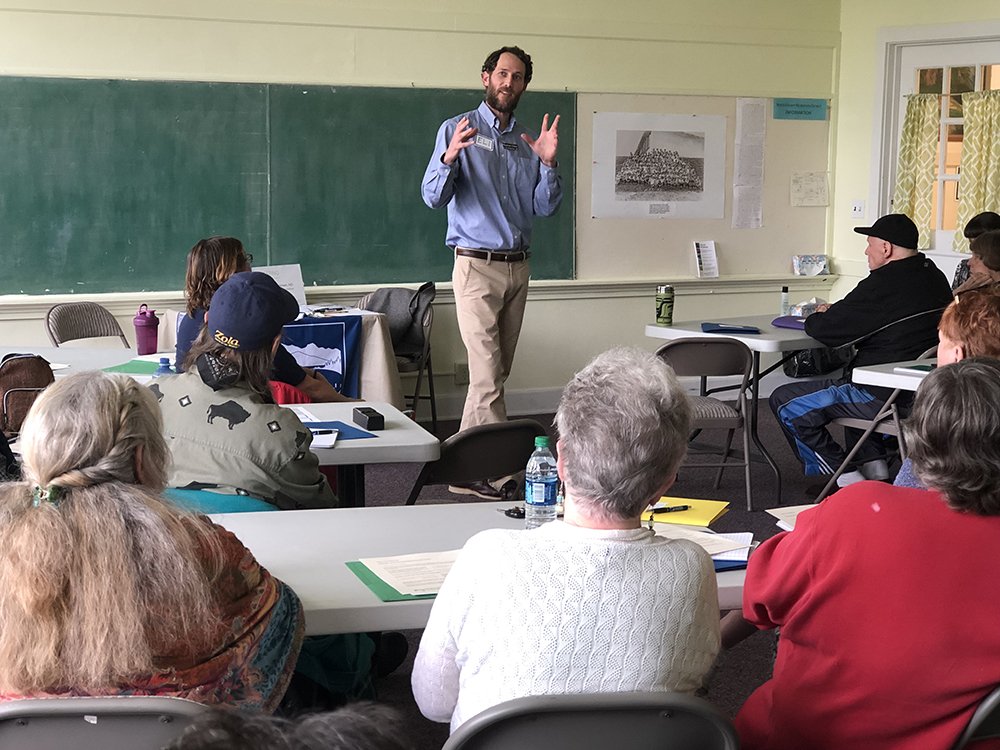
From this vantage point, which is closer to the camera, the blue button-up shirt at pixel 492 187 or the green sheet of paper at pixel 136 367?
the green sheet of paper at pixel 136 367

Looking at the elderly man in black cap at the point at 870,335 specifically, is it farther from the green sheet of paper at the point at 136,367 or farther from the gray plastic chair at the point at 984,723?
the gray plastic chair at the point at 984,723

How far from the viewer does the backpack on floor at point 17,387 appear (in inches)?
163

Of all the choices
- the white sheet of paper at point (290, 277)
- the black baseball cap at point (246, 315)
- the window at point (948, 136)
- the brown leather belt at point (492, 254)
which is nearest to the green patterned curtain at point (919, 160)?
the window at point (948, 136)

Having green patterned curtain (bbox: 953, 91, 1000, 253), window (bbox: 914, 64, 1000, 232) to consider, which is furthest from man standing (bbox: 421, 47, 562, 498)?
window (bbox: 914, 64, 1000, 232)

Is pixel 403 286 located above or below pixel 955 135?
below

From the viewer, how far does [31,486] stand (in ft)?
5.72

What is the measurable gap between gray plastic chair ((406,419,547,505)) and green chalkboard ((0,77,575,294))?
401 cm

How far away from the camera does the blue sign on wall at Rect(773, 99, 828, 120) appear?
848 cm

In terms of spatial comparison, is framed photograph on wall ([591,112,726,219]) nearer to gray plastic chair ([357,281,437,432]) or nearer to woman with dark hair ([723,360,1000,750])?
gray plastic chair ([357,281,437,432])

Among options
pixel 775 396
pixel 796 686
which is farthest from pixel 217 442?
pixel 775 396

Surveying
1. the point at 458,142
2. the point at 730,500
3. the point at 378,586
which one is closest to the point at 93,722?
the point at 378,586

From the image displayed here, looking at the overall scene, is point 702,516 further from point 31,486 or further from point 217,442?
point 31,486

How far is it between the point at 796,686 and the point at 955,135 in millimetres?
6885

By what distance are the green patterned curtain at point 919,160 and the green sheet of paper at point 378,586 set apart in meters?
6.61
